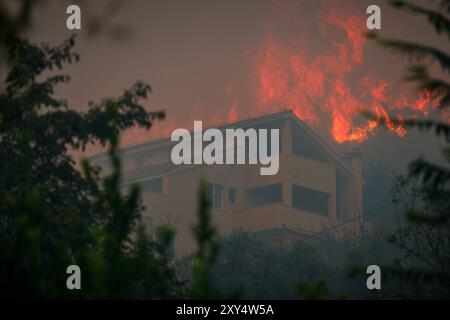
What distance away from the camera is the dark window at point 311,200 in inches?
2442

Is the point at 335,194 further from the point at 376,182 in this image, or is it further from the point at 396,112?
the point at 396,112

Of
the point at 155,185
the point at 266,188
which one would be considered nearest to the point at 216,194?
the point at 155,185

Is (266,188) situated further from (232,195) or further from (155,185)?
(155,185)

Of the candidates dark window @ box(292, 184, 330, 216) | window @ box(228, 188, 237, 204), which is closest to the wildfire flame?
dark window @ box(292, 184, 330, 216)

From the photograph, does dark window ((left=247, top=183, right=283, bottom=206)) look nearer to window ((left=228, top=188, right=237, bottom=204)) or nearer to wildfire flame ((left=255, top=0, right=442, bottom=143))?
window ((left=228, top=188, right=237, bottom=204))

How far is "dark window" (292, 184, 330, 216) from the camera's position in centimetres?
6203

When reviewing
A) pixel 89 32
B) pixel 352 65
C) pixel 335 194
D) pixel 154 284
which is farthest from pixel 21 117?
pixel 352 65

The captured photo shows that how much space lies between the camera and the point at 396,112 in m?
116

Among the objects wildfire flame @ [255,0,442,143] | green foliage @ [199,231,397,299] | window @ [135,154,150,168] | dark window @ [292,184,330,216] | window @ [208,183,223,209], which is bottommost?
green foliage @ [199,231,397,299]

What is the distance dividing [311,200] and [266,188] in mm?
3440

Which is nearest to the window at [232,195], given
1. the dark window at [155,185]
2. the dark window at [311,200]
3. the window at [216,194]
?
the window at [216,194]

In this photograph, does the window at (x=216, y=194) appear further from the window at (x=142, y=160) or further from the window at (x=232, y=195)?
the window at (x=142, y=160)

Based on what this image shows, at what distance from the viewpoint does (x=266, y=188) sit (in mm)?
60938
